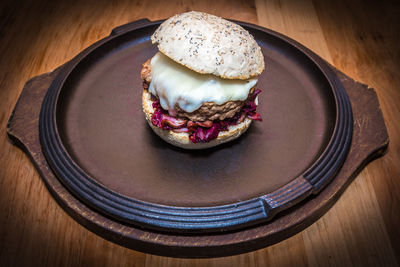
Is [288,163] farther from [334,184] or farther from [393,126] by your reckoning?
[393,126]

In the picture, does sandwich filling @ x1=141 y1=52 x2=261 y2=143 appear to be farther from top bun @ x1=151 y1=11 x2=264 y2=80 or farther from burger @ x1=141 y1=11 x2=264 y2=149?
top bun @ x1=151 y1=11 x2=264 y2=80

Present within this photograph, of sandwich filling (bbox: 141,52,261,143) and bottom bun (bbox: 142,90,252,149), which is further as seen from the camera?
bottom bun (bbox: 142,90,252,149)

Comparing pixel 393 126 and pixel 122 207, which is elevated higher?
pixel 393 126

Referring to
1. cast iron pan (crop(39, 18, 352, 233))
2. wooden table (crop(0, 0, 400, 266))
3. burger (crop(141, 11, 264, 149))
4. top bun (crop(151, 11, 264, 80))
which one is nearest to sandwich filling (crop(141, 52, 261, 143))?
burger (crop(141, 11, 264, 149))

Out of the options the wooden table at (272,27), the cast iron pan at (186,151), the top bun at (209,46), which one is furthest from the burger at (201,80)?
the wooden table at (272,27)

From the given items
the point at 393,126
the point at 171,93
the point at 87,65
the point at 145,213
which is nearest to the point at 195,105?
the point at 171,93

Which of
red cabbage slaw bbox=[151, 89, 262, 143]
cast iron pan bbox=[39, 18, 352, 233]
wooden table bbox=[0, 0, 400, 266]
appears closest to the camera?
cast iron pan bbox=[39, 18, 352, 233]

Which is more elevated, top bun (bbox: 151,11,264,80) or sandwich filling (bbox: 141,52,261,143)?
top bun (bbox: 151,11,264,80)

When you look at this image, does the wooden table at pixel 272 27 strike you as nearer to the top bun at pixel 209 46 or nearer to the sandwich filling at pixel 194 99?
the sandwich filling at pixel 194 99

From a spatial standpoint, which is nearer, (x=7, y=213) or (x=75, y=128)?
(x=7, y=213)
